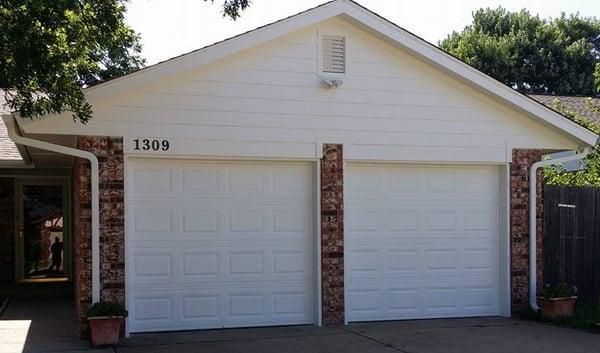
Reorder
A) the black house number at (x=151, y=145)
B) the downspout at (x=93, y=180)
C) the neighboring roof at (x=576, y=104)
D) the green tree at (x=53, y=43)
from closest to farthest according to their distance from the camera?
the green tree at (x=53, y=43), the downspout at (x=93, y=180), the black house number at (x=151, y=145), the neighboring roof at (x=576, y=104)

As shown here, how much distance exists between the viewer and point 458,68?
1061 cm

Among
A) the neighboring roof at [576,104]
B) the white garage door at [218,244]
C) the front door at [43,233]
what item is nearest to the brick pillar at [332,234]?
the white garage door at [218,244]

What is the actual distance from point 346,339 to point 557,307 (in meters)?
3.61

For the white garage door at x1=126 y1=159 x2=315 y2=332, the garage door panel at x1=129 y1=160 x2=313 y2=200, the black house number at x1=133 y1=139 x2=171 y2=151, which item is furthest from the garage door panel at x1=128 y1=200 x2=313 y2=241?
the black house number at x1=133 y1=139 x2=171 y2=151

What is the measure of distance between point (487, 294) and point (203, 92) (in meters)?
5.39

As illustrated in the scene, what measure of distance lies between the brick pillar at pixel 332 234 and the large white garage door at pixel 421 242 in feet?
0.75

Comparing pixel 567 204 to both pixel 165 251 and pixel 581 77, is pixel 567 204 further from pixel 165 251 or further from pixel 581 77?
pixel 581 77

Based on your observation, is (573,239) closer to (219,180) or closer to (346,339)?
(346,339)

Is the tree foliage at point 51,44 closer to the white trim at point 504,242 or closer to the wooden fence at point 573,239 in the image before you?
the white trim at point 504,242

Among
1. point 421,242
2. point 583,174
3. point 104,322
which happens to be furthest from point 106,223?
point 583,174

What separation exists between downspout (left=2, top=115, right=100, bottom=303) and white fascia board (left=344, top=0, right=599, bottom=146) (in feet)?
13.4

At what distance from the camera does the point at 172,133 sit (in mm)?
9609

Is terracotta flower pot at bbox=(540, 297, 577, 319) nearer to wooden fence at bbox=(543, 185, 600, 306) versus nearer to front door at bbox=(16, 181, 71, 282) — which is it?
wooden fence at bbox=(543, 185, 600, 306)

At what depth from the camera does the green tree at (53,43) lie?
655 centimetres
